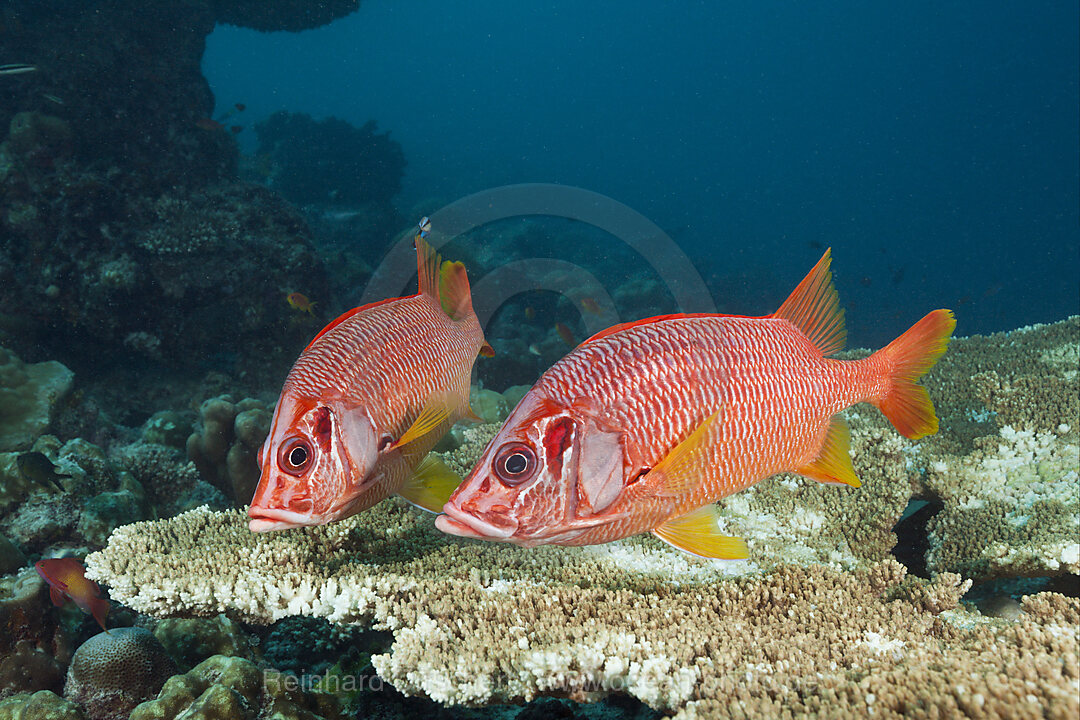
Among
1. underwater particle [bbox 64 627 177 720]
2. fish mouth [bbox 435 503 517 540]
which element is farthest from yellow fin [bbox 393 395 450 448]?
underwater particle [bbox 64 627 177 720]

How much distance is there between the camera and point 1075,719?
3.81 ft

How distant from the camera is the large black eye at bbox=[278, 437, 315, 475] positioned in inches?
70.7

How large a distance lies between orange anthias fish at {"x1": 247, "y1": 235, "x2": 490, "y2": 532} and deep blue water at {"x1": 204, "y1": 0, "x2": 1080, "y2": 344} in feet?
115

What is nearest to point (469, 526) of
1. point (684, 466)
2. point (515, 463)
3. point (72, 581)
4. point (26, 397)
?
point (515, 463)

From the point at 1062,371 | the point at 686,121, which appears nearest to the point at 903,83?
the point at 686,121

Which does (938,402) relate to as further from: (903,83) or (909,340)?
(903,83)

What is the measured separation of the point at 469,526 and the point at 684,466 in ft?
2.29

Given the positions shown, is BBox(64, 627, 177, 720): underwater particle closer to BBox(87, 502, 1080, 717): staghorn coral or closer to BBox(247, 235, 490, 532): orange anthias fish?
BBox(87, 502, 1080, 717): staghorn coral

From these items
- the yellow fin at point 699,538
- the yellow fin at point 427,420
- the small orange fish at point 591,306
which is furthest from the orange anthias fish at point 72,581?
the small orange fish at point 591,306

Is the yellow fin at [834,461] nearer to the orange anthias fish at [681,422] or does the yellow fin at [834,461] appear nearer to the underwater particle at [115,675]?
the orange anthias fish at [681,422]

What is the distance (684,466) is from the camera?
165 centimetres

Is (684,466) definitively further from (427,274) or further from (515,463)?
(427,274)

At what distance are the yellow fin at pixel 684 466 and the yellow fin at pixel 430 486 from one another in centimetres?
98

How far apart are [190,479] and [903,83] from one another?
13665 centimetres
